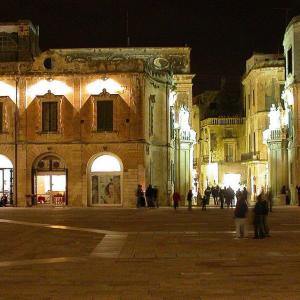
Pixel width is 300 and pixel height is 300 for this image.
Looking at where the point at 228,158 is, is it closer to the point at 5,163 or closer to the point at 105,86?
the point at 105,86

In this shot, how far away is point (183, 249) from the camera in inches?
880

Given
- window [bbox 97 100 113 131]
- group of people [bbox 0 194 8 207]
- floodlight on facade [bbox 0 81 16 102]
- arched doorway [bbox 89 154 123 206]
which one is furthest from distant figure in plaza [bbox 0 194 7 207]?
window [bbox 97 100 113 131]

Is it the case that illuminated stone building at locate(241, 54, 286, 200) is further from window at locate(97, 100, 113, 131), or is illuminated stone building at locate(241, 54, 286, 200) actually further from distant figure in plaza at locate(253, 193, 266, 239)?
distant figure in plaza at locate(253, 193, 266, 239)

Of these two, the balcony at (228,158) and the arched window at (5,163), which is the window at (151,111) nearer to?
the arched window at (5,163)

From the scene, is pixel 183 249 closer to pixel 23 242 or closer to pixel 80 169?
pixel 23 242

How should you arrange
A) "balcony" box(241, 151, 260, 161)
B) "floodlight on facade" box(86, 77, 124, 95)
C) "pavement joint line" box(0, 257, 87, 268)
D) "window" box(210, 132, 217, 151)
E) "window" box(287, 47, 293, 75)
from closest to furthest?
"pavement joint line" box(0, 257, 87, 268) < "floodlight on facade" box(86, 77, 124, 95) < "window" box(287, 47, 293, 75) < "balcony" box(241, 151, 260, 161) < "window" box(210, 132, 217, 151)

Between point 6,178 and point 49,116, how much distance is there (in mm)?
5407

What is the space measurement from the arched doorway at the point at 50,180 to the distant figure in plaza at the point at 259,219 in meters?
28.0

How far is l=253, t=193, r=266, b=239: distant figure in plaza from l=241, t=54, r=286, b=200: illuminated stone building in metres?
45.5

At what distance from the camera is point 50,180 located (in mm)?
53500

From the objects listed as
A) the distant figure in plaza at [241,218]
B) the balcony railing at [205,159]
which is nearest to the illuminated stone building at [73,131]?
the distant figure in plaza at [241,218]

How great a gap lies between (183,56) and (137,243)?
45.3 m

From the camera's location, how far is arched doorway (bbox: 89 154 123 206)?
173 ft

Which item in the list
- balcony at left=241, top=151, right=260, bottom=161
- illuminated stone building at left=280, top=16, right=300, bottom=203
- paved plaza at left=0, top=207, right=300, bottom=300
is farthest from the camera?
balcony at left=241, top=151, right=260, bottom=161
